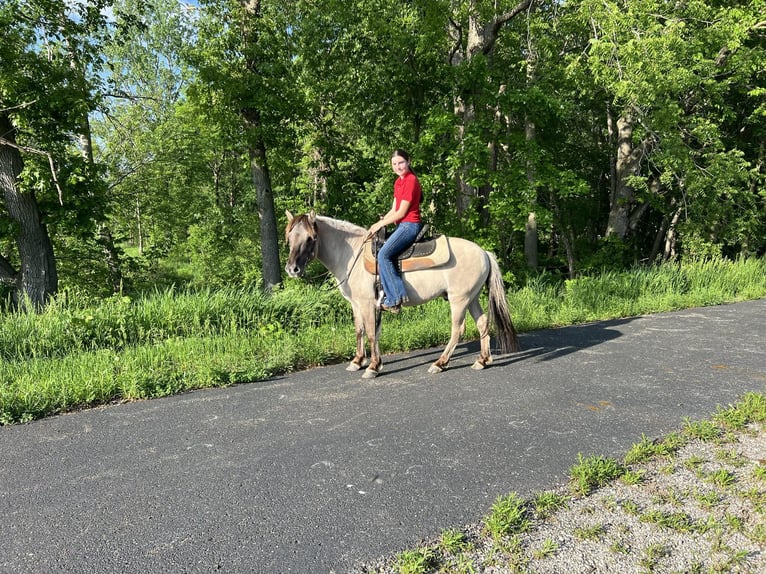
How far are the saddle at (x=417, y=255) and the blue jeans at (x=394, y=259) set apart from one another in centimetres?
9

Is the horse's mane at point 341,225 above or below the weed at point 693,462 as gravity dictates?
above

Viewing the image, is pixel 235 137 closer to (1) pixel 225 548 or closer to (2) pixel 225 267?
(2) pixel 225 267

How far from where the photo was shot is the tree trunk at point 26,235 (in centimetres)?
849

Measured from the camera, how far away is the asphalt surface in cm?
242

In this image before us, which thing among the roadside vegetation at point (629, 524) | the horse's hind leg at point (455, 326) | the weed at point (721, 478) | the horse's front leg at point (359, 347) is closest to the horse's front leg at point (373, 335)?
the horse's front leg at point (359, 347)

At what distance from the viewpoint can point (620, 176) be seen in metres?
15.5

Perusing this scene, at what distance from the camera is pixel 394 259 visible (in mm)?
5410

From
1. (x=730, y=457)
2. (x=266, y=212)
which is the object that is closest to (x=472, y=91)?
(x=266, y=212)

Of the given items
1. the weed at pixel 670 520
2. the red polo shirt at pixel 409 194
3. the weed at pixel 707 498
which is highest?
the red polo shirt at pixel 409 194

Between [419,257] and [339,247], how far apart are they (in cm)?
108

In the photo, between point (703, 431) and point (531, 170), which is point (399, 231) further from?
point (531, 170)

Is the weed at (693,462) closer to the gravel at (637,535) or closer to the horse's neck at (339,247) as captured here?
the gravel at (637,535)

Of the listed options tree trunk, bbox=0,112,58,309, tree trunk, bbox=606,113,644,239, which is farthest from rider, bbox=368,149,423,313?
tree trunk, bbox=606,113,644,239

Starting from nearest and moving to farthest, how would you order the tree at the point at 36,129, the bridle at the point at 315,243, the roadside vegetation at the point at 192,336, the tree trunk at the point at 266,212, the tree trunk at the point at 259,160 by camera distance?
1. the roadside vegetation at the point at 192,336
2. the bridle at the point at 315,243
3. the tree at the point at 36,129
4. the tree trunk at the point at 259,160
5. the tree trunk at the point at 266,212
